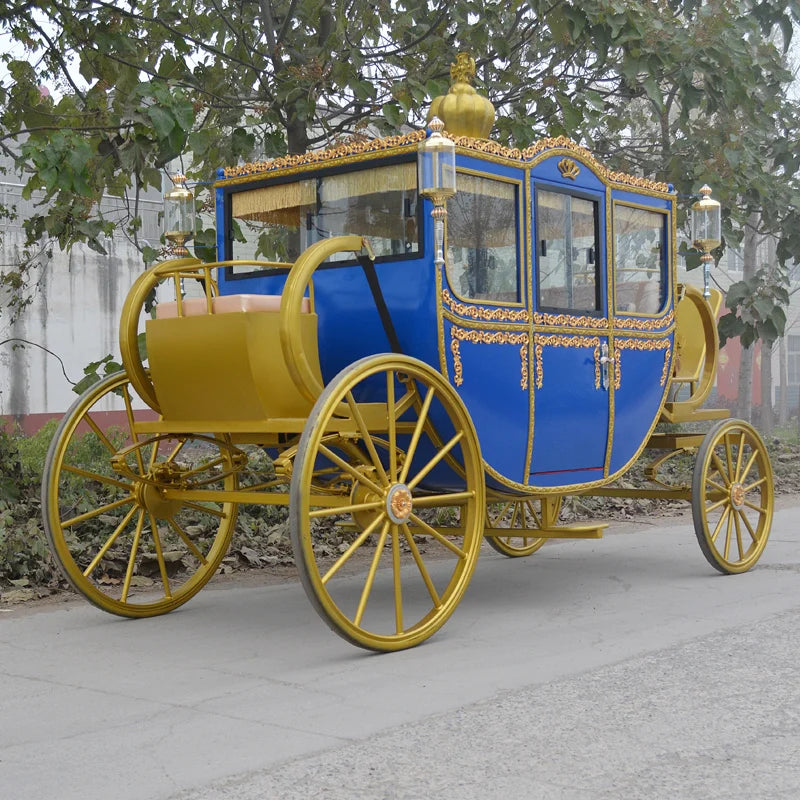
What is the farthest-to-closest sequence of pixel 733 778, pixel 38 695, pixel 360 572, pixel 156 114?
pixel 360 572 → pixel 156 114 → pixel 38 695 → pixel 733 778

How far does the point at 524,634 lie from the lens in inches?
229

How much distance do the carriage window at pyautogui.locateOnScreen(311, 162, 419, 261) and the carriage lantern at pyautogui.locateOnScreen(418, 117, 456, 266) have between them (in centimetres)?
29

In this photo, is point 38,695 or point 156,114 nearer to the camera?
point 38,695

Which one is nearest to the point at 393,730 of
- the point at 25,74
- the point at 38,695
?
the point at 38,695

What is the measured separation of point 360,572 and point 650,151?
5.37 m

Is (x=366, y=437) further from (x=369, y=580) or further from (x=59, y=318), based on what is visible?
(x=59, y=318)

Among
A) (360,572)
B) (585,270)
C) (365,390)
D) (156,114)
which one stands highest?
(156,114)

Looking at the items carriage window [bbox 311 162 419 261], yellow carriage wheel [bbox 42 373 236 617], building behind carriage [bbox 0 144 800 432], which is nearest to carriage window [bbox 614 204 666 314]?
carriage window [bbox 311 162 419 261]

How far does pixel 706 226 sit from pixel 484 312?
255 cm

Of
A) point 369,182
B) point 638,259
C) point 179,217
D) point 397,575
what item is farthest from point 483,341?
point 179,217

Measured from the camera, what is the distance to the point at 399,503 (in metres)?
5.44

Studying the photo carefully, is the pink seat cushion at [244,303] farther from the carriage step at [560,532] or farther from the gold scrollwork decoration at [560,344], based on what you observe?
the carriage step at [560,532]

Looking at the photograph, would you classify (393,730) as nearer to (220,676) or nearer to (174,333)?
(220,676)

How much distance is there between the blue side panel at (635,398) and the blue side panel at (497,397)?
3.07ft
